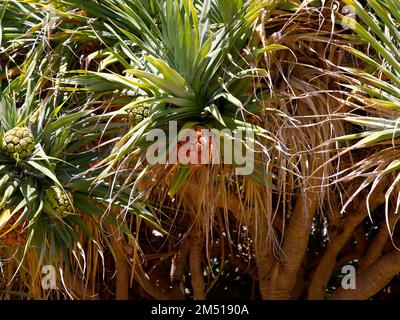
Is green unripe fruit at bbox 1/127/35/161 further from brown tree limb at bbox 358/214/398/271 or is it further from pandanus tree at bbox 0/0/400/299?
brown tree limb at bbox 358/214/398/271

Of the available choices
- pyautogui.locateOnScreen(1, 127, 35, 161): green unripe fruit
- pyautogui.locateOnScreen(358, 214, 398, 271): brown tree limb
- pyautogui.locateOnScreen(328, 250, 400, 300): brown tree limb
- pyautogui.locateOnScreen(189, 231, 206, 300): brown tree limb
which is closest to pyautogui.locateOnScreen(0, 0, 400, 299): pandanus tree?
pyautogui.locateOnScreen(1, 127, 35, 161): green unripe fruit

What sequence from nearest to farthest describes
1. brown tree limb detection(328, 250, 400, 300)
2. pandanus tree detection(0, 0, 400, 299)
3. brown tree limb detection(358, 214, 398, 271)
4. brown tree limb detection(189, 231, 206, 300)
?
pandanus tree detection(0, 0, 400, 299) → brown tree limb detection(328, 250, 400, 300) → brown tree limb detection(358, 214, 398, 271) → brown tree limb detection(189, 231, 206, 300)

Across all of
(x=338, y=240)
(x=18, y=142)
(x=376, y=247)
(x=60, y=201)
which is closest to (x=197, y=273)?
(x=338, y=240)

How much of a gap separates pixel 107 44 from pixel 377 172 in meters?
1.25

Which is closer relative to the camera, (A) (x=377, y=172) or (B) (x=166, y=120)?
(A) (x=377, y=172)

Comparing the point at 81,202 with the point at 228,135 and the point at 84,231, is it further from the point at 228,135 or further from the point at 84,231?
the point at 228,135

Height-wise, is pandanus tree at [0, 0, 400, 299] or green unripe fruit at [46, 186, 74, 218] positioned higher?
pandanus tree at [0, 0, 400, 299]

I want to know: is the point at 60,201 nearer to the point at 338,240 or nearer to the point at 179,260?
the point at 179,260

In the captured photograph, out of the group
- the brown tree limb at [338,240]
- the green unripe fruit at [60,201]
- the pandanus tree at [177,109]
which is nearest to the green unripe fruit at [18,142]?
the pandanus tree at [177,109]

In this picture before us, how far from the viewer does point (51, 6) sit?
3.32 m

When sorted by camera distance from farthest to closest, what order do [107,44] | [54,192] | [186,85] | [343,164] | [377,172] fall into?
[343,164] < [107,44] < [54,192] < [186,85] < [377,172]

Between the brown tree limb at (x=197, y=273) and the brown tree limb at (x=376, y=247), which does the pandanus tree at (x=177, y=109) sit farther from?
the brown tree limb at (x=197, y=273)

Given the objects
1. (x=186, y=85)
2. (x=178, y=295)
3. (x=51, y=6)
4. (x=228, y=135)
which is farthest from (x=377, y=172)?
(x=178, y=295)

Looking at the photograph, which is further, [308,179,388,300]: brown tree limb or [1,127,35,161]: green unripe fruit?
[308,179,388,300]: brown tree limb
